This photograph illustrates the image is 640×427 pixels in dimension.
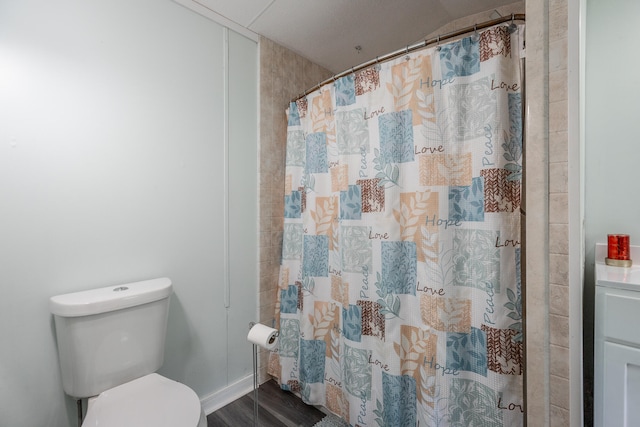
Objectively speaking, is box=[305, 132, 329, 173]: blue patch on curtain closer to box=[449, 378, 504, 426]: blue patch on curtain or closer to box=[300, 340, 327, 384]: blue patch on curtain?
box=[300, 340, 327, 384]: blue patch on curtain

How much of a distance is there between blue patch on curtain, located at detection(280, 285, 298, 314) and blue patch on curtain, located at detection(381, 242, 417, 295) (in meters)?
0.66

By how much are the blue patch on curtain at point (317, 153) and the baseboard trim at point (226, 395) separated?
1.36m

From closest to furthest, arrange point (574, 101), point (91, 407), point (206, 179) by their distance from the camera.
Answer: point (574, 101), point (91, 407), point (206, 179)

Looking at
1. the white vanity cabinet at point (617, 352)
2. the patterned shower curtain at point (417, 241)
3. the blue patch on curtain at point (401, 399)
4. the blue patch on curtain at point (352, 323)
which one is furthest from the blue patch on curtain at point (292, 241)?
the white vanity cabinet at point (617, 352)

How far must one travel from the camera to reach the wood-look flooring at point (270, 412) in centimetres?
A: 144

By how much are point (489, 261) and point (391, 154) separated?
59 cm

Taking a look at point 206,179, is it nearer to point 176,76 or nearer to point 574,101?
point 176,76

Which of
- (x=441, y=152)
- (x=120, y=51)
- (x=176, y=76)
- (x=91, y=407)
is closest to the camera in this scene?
(x=91, y=407)

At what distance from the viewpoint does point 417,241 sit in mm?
1174

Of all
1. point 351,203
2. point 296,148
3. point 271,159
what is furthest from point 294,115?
point 351,203

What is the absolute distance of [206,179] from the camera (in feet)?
4.96

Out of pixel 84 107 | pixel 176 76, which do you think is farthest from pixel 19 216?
pixel 176 76

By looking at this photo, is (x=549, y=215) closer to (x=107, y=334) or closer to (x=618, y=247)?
(x=618, y=247)

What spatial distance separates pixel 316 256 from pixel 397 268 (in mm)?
497
